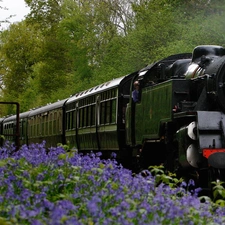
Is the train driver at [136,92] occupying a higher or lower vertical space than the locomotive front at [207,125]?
higher

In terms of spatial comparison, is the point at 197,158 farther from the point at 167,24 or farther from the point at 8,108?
the point at 8,108

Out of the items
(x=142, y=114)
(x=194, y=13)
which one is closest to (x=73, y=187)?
(x=142, y=114)

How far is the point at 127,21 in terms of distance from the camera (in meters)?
49.3

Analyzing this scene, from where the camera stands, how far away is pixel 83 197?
6574mm

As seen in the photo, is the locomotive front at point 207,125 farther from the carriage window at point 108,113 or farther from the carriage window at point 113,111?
the carriage window at point 108,113

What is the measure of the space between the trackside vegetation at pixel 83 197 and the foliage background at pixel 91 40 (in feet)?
70.1

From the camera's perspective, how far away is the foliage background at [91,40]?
38.3m

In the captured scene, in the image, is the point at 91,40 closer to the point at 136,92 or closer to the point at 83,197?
the point at 136,92

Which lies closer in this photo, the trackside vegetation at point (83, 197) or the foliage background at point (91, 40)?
the trackside vegetation at point (83, 197)

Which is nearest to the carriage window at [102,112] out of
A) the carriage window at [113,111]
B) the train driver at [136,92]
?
the carriage window at [113,111]

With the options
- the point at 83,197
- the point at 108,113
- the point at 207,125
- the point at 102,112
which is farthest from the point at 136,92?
the point at 83,197

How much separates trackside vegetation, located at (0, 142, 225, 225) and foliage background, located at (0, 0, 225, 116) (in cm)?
2135

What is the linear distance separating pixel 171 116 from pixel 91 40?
35.8 m

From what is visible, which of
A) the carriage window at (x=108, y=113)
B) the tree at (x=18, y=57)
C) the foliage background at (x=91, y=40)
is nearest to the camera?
the carriage window at (x=108, y=113)
